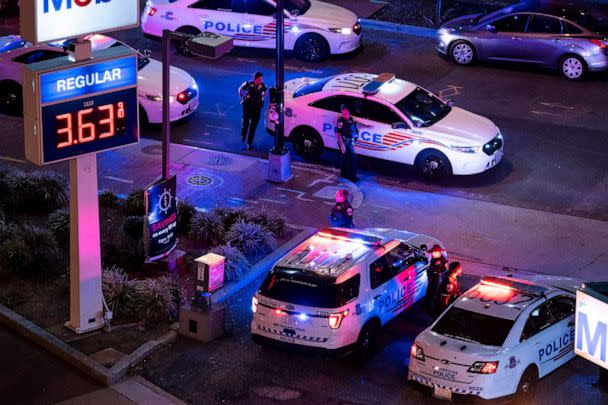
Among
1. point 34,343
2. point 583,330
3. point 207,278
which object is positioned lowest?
point 34,343

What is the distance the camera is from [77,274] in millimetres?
15406

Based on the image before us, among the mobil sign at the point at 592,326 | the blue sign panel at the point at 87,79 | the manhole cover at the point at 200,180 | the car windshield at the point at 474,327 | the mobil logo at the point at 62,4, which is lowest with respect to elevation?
the manhole cover at the point at 200,180

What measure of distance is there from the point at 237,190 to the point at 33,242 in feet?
15.3

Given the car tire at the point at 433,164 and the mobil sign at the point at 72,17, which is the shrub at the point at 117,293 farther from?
the car tire at the point at 433,164

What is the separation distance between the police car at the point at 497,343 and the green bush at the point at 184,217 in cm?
593

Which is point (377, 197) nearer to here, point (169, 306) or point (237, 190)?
point (237, 190)

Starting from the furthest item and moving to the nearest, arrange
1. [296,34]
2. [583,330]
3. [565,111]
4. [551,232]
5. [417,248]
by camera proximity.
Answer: [296,34] → [565,111] → [551,232] → [417,248] → [583,330]

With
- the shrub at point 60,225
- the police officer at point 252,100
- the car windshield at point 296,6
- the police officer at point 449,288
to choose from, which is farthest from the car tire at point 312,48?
the police officer at point 449,288

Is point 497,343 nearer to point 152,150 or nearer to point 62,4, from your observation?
point 62,4

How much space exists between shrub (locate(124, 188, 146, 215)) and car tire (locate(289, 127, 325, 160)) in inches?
158

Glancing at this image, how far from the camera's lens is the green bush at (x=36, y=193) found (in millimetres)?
19750

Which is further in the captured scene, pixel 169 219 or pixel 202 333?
pixel 169 219

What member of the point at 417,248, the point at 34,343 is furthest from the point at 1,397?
the point at 417,248

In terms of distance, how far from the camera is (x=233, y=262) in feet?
57.4
